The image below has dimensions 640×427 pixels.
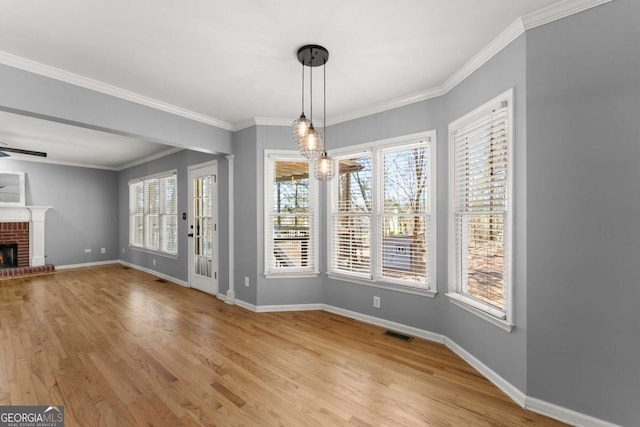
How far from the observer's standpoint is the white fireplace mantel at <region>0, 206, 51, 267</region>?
6.20 m

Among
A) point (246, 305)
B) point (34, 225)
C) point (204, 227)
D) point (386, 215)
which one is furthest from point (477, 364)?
point (34, 225)

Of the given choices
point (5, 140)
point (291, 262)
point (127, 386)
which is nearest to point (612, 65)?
point (291, 262)

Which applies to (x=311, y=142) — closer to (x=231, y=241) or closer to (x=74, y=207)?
(x=231, y=241)

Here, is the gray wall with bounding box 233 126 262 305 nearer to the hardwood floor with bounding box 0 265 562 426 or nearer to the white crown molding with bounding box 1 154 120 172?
the hardwood floor with bounding box 0 265 562 426

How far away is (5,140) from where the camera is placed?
4.91m

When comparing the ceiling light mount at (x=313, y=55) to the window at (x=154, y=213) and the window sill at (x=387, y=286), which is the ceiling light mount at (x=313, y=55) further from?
the window at (x=154, y=213)

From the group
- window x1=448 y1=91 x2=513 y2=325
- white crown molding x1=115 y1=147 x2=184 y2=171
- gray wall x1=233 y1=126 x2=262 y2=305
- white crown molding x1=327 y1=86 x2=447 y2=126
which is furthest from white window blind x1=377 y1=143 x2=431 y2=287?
white crown molding x1=115 y1=147 x2=184 y2=171

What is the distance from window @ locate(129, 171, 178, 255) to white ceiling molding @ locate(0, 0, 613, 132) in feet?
8.43

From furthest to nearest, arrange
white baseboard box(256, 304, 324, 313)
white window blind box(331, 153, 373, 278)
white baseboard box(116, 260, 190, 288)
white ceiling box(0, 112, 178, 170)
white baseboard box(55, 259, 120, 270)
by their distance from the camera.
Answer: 1. white baseboard box(55, 259, 120, 270)
2. white baseboard box(116, 260, 190, 288)
3. white ceiling box(0, 112, 178, 170)
4. white baseboard box(256, 304, 324, 313)
5. white window blind box(331, 153, 373, 278)

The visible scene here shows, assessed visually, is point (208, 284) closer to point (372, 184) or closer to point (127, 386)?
point (127, 386)

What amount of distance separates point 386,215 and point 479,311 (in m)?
1.38

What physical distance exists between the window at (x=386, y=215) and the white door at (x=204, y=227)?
7.12 feet

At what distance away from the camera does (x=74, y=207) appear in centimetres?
703

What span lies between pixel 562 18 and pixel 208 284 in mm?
5312
